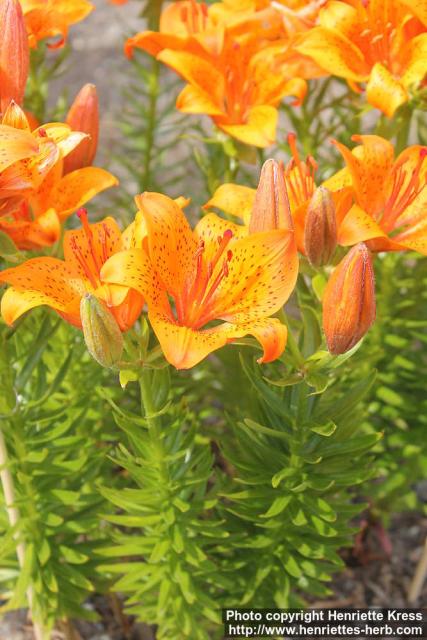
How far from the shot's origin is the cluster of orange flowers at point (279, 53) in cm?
126

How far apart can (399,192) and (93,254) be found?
0.43 metres

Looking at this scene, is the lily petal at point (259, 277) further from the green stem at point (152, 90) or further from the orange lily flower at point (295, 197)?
the green stem at point (152, 90)

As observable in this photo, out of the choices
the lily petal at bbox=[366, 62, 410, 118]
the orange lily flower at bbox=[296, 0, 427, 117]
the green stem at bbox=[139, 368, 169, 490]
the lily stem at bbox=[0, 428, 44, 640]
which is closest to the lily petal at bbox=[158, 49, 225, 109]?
the orange lily flower at bbox=[296, 0, 427, 117]

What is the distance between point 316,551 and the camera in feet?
4.13

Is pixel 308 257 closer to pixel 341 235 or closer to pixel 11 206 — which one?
pixel 341 235

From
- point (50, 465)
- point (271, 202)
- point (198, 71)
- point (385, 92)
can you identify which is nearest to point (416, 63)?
point (385, 92)

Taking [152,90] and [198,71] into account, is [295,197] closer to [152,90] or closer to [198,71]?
[198,71]

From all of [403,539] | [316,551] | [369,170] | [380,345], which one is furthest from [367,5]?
[403,539]

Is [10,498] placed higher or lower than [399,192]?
lower

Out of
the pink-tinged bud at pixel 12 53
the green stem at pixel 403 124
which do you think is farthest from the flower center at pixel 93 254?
the green stem at pixel 403 124

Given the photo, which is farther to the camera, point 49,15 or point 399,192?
point 49,15

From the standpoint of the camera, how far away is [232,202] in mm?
1146

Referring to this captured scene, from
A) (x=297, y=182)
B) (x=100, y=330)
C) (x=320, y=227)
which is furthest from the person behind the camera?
(x=297, y=182)

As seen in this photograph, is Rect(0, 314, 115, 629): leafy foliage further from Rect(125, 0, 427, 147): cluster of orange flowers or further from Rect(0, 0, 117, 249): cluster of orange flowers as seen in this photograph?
Rect(125, 0, 427, 147): cluster of orange flowers
